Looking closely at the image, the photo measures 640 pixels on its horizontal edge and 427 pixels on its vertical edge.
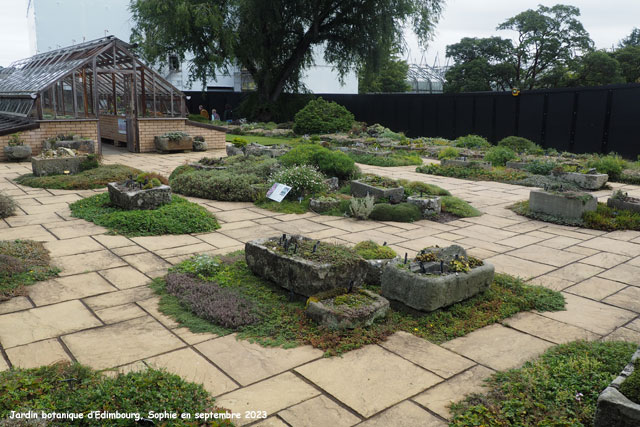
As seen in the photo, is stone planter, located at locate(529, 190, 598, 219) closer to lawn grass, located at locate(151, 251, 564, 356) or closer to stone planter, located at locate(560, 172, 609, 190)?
stone planter, located at locate(560, 172, 609, 190)

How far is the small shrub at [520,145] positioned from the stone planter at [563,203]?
791cm

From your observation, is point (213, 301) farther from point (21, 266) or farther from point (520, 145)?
point (520, 145)

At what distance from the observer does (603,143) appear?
49.7 ft

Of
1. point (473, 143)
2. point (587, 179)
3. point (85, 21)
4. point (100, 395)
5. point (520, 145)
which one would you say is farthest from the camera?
point (85, 21)

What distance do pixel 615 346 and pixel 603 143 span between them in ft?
44.5

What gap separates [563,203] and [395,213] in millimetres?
2662

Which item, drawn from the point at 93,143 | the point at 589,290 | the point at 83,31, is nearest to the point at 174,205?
the point at 589,290

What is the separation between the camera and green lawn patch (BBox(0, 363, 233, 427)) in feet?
8.37

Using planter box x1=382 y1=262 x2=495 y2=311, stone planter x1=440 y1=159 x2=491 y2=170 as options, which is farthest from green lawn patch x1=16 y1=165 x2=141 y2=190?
stone planter x1=440 y1=159 x2=491 y2=170

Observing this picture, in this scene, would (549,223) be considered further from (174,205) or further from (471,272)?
(174,205)

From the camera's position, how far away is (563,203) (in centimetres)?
794

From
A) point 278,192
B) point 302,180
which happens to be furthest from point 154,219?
point 302,180

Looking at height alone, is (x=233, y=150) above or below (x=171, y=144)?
below

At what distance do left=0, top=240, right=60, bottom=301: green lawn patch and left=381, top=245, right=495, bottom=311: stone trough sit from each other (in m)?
3.32
